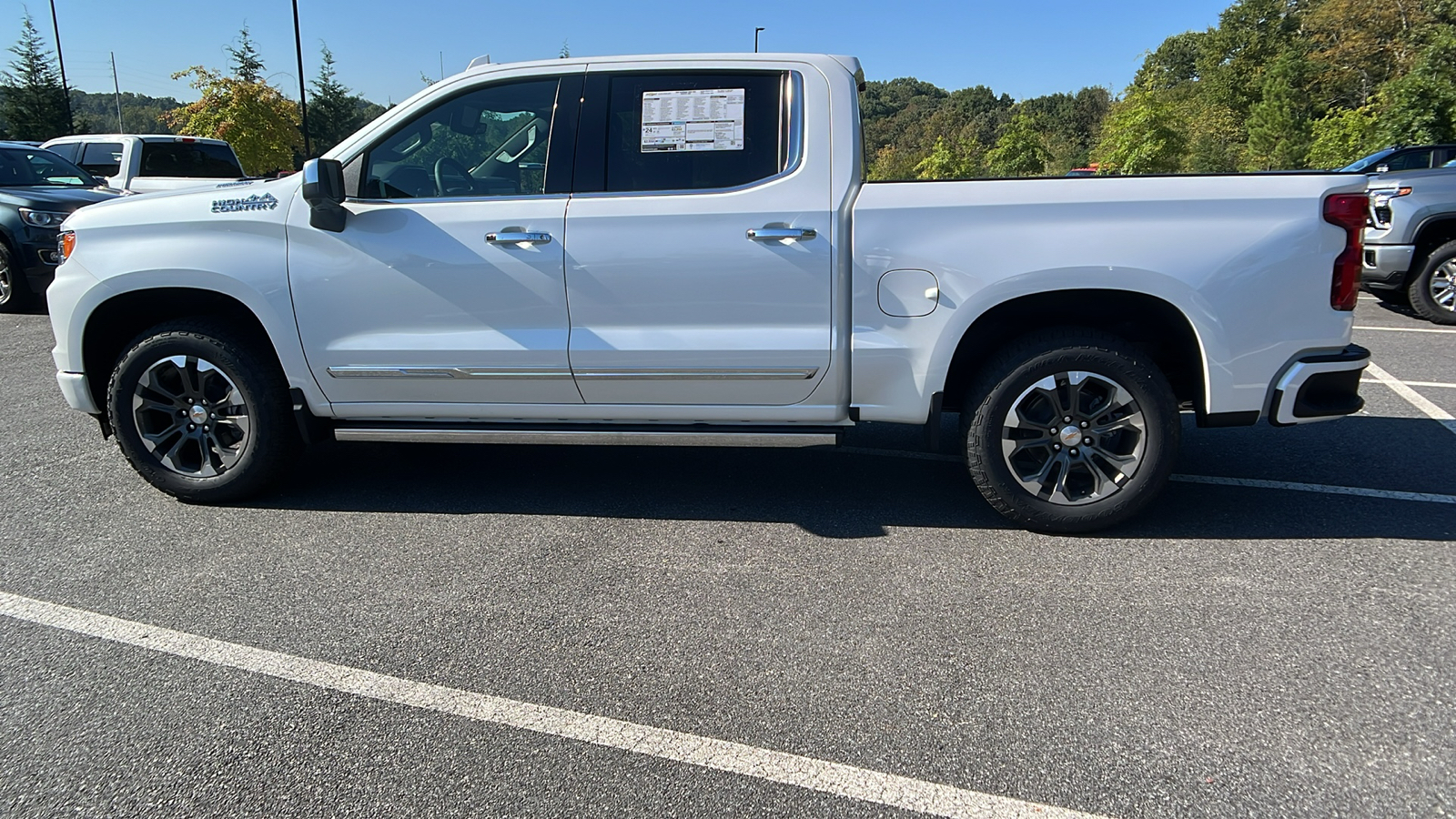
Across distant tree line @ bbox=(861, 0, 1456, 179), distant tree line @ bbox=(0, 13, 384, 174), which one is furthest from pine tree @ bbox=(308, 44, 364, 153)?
distant tree line @ bbox=(861, 0, 1456, 179)

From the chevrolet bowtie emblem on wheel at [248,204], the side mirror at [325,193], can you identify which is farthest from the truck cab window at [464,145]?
the chevrolet bowtie emblem on wheel at [248,204]

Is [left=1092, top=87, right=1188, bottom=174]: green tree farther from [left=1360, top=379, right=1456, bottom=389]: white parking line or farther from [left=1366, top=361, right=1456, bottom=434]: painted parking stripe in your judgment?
[left=1360, top=379, right=1456, bottom=389]: white parking line

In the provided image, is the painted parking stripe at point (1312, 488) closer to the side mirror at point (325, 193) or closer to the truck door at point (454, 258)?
the truck door at point (454, 258)

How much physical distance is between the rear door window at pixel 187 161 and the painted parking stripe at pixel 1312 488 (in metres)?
12.3

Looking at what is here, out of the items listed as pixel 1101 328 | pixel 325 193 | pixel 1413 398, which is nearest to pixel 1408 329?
pixel 1413 398

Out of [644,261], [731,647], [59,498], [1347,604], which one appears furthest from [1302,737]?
[59,498]

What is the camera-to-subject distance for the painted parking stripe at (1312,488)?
4.34 m

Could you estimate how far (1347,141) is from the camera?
24375mm

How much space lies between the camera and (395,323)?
13.5 ft

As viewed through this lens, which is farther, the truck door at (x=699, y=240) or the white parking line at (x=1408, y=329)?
the white parking line at (x=1408, y=329)

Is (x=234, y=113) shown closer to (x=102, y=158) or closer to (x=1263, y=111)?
(x=102, y=158)

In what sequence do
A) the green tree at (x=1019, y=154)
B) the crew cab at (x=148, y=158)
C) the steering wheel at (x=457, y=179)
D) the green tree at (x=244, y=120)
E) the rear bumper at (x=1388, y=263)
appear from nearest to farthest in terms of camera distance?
the steering wheel at (x=457, y=179) → the rear bumper at (x=1388, y=263) → the crew cab at (x=148, y=158) → the green tree at (x=244, y=120) → the green tree at (x=1019, y=154)

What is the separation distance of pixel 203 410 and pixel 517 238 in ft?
5.84

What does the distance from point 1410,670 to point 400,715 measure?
3051 millimetres
